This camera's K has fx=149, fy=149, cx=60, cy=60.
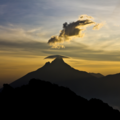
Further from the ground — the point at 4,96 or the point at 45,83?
the point at 45,83

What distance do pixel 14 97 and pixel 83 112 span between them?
2485 cm

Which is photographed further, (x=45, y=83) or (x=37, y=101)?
(x=45, y=83)

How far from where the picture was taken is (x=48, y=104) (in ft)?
165

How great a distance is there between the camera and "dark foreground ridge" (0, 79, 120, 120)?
46594 mm

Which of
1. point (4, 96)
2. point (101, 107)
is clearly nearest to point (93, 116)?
point (101, 107)

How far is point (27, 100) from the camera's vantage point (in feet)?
163

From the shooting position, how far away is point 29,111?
45.8 metres

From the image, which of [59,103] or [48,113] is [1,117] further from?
[59,103]

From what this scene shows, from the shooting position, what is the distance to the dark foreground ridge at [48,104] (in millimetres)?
46594

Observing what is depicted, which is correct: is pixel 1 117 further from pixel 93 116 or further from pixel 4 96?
pixel 93 116

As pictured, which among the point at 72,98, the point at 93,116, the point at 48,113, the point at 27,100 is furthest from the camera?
the point at 72,98

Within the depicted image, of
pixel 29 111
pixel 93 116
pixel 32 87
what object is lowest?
pixel 93 116

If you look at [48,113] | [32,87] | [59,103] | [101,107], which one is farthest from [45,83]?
[101,107]

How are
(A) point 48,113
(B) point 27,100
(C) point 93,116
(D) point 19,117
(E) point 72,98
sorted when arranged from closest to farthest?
(D) point 19,117, (A) point 48,113, (B) point 27,100, (C) point 93,116, (E) point 72,98
